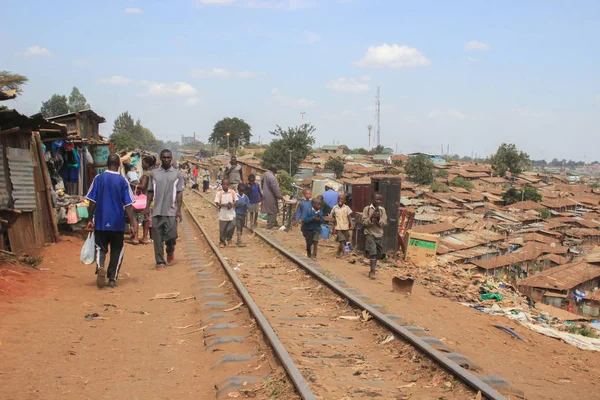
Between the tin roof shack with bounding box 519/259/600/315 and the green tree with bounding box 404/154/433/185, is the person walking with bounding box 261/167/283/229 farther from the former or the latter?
the green tree with bounding box 404/154/433/185

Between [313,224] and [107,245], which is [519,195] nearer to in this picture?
[313,224]

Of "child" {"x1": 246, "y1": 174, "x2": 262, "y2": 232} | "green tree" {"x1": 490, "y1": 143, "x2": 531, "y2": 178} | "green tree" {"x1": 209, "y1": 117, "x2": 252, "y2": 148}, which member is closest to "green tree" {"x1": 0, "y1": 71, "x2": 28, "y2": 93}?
"child" {"x1": 246, "y1": 174, "x2": 262, "y2": 232}

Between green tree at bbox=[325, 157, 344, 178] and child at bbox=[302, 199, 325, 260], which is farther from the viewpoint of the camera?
green tree at bbox=[325, 157, 344, 178]

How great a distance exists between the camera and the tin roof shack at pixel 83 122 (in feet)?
53.2

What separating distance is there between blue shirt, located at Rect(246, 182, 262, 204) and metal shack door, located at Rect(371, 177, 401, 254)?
3869mm

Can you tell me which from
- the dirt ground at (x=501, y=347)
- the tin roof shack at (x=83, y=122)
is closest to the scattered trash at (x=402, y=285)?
the dirt ground at (x=501, y=347)

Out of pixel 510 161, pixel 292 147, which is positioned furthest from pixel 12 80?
pixel 510 161

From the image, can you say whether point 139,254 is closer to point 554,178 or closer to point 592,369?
point 592,369

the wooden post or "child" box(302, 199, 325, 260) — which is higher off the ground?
the wooden post

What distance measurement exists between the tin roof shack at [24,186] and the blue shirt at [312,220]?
5330mm

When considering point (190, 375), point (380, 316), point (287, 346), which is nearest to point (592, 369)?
point (380, 316)

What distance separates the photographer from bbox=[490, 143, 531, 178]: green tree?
270ft

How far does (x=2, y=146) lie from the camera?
9352mm

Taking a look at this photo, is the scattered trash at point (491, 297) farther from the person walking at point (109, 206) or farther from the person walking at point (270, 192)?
the person walking at point (109, 206)
